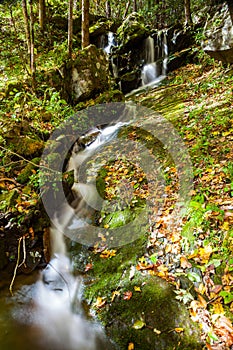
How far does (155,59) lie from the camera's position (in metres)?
13.3

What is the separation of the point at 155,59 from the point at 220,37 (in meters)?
6.46

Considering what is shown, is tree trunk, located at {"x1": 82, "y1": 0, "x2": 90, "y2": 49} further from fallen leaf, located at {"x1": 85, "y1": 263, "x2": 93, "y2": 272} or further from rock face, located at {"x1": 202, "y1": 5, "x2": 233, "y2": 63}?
fallen leaf, located at {"x1": 85, "y1": 263, "x2": 93, "y2": 272}

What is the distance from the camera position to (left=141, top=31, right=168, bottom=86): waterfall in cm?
1287

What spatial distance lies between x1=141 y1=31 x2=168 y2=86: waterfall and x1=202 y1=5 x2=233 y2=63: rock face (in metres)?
4.80

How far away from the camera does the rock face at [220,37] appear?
23.7 feet

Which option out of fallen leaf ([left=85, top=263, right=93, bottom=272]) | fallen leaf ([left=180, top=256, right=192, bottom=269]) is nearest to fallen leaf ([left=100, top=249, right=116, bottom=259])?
fallen leaf ([left=85, top=263, right=93, bottom=272])

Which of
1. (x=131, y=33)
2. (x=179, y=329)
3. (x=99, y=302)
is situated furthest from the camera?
(x=131, y=33)

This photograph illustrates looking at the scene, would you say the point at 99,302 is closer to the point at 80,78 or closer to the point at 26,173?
the point at 26,173

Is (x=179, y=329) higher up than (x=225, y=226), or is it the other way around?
(x=225, y=226)

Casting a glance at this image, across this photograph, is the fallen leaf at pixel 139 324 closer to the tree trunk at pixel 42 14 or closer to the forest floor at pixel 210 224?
the forest floor at pixel 210 224

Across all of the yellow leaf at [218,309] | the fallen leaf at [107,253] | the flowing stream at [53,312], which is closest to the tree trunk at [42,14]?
the flowing stream at [53,312]

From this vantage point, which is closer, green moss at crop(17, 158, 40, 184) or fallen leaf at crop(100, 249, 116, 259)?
fallen leaf at crop(100, 249, 116, 259)

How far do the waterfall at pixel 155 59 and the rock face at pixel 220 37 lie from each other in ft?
15.7

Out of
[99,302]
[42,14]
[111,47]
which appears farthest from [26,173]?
[42,14]
